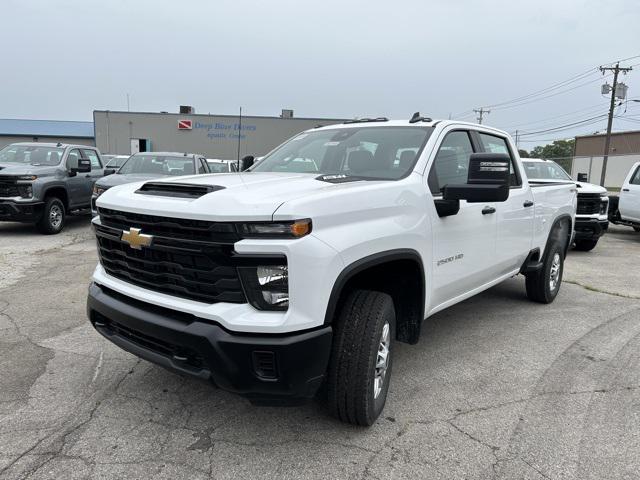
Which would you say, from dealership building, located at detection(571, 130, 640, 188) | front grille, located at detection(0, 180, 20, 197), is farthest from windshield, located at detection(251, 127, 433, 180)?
dealership building, located at detection(571, 130, 640, 188)

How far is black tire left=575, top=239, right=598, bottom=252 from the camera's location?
10.3 metres

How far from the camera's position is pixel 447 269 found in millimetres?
3660

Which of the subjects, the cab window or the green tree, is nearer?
the cab window

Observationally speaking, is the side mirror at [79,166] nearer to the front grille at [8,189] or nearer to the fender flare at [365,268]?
the front grille at [8,189]

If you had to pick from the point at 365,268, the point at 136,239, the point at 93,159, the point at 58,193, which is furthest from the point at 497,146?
the point at 93,159

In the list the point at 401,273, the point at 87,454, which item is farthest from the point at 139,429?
the point at 401,273

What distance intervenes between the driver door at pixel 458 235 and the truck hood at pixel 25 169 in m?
8.86

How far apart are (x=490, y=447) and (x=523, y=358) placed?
1.56 meters

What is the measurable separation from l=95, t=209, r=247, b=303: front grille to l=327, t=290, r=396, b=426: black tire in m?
0.65

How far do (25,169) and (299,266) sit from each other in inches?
375

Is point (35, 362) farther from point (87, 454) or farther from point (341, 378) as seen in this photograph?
point (341, 378)

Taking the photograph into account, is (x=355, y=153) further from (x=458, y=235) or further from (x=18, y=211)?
(x=18, y=211)

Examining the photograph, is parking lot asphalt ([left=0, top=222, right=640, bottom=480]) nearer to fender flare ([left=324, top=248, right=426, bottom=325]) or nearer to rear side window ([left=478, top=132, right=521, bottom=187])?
fender flare ([left=324, top=248, right=426, bottom=325])

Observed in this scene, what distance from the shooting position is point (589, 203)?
9797 mm
